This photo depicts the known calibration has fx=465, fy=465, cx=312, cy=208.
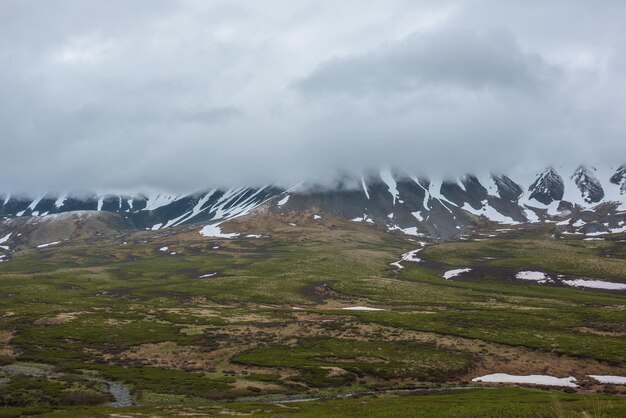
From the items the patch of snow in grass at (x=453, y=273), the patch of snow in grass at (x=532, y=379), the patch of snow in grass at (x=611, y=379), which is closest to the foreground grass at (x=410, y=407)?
the patch of snow in grass at (x=532, y=379)

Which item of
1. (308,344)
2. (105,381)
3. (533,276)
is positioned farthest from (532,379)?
(533,276)

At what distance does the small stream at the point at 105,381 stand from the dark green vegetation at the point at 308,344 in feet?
2.46

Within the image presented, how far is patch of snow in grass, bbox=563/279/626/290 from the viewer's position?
13712cm

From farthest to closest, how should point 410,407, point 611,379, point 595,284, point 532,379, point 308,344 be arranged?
point 595,284
point 308,344
point 532,379
point 611,379
point 410,407

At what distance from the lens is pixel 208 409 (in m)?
42.1

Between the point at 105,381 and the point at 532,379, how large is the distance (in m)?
52.0

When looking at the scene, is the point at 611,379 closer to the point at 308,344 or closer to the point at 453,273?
the point at 308,344

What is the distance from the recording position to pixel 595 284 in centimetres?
14225

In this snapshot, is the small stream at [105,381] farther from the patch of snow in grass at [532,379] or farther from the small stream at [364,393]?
the patch of snow in grass at [532,379]

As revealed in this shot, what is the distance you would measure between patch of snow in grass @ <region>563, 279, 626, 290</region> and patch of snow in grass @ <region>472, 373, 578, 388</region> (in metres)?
96.8

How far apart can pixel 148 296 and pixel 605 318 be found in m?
113

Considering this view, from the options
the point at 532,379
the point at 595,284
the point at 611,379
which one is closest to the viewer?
the point at 611,379

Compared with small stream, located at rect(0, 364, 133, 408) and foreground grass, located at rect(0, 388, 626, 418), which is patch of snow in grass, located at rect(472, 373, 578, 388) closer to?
foreground grass, located at rect(0, 388, 626, 418)

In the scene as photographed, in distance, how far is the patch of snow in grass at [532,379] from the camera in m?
56.3
